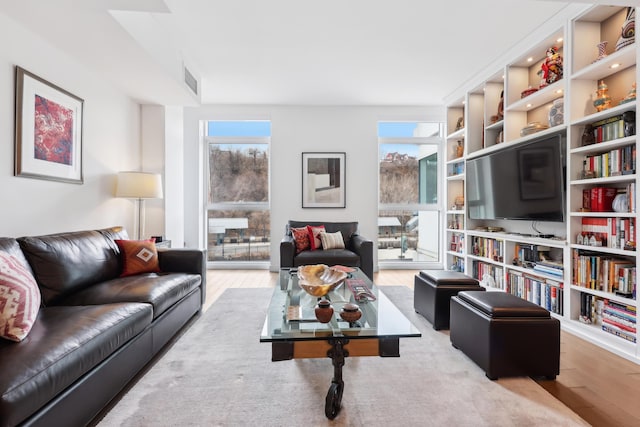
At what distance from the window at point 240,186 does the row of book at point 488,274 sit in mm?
3183

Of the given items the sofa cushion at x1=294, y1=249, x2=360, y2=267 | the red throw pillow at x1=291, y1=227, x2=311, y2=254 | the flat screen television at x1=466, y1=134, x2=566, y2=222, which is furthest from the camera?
the red throw pillow at x1=291, y1=227, x2=311, y2=254

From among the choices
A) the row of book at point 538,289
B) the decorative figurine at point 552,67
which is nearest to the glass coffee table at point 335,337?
the row of book at point 538,289

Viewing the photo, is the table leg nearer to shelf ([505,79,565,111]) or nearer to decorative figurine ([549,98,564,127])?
decorative figurine ([549,98,564,127])

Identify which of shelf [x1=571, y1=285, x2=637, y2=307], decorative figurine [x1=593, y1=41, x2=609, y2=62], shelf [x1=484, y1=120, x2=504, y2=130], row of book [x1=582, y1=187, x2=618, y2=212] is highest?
decorative figurine [x1=593, y1=41, x2=609, y2=62]

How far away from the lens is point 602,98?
8.27 ft

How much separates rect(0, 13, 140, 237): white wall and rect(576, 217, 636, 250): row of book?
14.9ft

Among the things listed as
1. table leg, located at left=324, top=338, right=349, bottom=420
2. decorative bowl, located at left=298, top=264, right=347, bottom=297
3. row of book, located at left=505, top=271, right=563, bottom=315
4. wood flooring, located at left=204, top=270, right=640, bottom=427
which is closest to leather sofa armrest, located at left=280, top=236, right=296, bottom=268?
decorative bowl, located at left=298, top=264, right=347, bottom=297

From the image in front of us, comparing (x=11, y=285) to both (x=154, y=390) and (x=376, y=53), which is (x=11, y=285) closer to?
(x=154, y=390)

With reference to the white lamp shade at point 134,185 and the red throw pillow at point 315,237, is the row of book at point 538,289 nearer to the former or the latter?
the red throw pillow at point 315,237

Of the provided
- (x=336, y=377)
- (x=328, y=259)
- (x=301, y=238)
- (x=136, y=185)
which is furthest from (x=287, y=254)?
(x=336, y=377)

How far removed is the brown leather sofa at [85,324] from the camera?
1.17 m

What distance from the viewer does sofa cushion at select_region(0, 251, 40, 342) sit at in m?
1.33

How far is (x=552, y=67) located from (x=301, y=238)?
10.8 ft

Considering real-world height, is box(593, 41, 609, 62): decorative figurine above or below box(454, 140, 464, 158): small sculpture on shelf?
above
